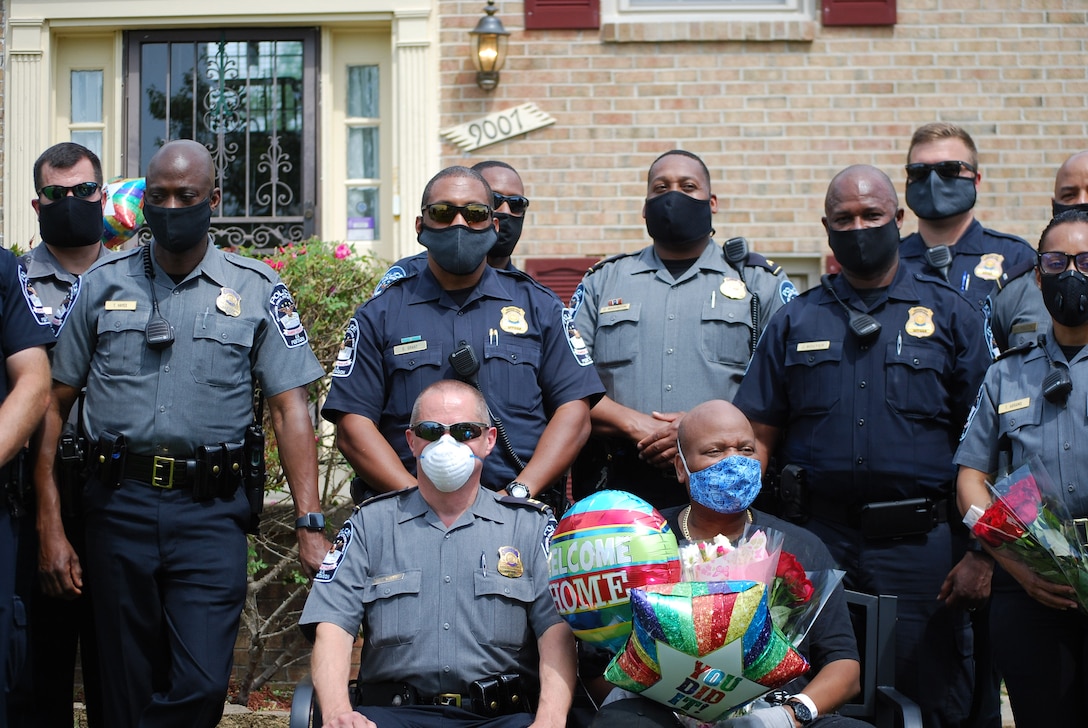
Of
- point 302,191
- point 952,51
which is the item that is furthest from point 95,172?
point 952,51

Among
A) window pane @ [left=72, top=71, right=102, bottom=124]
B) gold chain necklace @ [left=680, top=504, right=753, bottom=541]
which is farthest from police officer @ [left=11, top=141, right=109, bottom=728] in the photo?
window pane @ [left=72, top=71, right=102, bottom=124]

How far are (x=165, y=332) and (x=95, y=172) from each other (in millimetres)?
1027

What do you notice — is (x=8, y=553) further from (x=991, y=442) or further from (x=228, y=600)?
(x=991, y=442)

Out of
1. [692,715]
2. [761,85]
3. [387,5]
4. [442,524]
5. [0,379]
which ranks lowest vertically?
[692,715]

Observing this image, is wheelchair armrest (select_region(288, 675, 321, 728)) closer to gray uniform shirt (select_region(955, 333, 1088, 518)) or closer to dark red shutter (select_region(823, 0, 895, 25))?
gray uniform shirt (select_region(955, 333, 1088, 518))

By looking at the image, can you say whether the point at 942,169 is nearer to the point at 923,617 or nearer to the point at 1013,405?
the point at 1013,405

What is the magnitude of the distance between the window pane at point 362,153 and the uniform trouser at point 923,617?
487 cm

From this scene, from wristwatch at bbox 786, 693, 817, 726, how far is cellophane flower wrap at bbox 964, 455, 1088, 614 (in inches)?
33.2

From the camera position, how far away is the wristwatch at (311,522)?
4.64m

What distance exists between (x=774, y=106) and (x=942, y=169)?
2798 mm

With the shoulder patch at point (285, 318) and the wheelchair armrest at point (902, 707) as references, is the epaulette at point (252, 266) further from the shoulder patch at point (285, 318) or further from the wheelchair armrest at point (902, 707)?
the wheelchair armrest at point (902, 707)

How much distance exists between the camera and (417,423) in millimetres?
4113

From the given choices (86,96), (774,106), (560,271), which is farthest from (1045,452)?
(86,96)

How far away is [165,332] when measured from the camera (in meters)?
4.61
